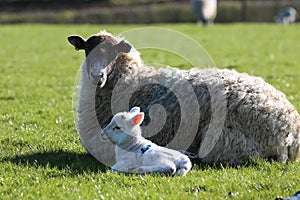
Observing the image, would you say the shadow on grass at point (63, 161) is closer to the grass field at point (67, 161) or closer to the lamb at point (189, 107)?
the grass field at point (67, 161)

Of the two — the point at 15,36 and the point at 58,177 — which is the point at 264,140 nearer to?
the point at 58,177

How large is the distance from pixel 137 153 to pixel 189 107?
0.96m

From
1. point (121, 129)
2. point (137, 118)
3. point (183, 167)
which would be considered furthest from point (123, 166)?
point (183, 167)

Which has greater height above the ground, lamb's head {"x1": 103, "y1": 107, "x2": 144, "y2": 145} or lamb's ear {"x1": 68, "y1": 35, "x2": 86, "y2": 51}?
lamb's ear {"x1": 68, "y1": 35, "x2": 86, "y2": 51}

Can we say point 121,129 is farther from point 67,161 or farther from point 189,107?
point 189,107

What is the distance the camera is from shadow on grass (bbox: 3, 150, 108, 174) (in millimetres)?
5895

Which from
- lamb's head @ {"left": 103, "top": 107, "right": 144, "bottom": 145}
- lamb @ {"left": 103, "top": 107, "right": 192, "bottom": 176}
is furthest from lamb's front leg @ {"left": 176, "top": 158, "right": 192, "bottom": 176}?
lamb's head @ {"left": 103, "top": 107, "right": 144, "bottom": 145}

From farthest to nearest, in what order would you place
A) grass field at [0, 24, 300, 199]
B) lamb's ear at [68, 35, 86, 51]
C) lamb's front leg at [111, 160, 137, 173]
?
lamb's ear at [68, 35, 86, 51] → lamb's front leg at [111, 160, 137, 173] → grass field at [0, 24, 300, 199]

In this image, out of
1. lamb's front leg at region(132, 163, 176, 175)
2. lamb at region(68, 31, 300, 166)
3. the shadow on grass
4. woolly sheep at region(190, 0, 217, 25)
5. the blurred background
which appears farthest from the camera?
the blurred background

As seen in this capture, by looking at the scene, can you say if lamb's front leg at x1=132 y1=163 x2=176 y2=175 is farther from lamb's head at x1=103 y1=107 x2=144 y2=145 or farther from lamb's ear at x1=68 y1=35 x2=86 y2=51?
lamb's ear at x1=68 y1=35 x2=86 y2=51

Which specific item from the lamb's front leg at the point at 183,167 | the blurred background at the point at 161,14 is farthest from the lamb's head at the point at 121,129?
the blurred background at the point at 161,14

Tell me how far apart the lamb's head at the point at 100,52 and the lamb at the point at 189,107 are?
0.04 ft

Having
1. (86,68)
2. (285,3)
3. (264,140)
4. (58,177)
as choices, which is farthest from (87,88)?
(285,3)

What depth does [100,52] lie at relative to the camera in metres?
6.71
